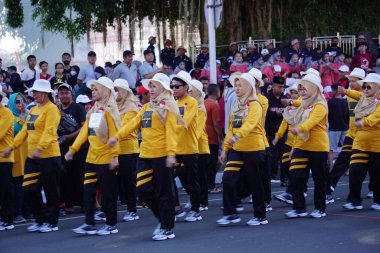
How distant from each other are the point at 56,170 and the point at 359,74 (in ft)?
15.5

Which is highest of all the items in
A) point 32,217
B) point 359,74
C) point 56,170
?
point 359,74

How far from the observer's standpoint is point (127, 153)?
39.2 ft

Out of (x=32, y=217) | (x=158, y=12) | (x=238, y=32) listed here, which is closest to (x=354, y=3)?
(x=238, y=32)

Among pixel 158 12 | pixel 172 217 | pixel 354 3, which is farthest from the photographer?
pixel 354 3

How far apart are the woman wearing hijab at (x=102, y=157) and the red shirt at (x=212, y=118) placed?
12.1 feet

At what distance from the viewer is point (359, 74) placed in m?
12.9

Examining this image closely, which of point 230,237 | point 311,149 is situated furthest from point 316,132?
point 230,237

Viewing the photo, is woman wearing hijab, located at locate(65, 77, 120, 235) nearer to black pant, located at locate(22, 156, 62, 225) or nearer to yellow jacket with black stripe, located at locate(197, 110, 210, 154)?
black pant, located at locate(22, 156, 62, 225)

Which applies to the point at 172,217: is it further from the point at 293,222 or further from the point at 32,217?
the point at 32,217

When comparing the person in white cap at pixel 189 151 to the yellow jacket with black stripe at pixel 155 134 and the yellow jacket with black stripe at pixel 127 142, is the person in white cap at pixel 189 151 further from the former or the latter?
the yellow jacket with black stripe at pixel 155 134

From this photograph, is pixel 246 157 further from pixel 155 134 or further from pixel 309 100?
pixel 155 134

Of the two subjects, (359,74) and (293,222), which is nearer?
(293,222)

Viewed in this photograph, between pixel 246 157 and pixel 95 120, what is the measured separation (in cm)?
196

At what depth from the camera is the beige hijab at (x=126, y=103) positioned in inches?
471
